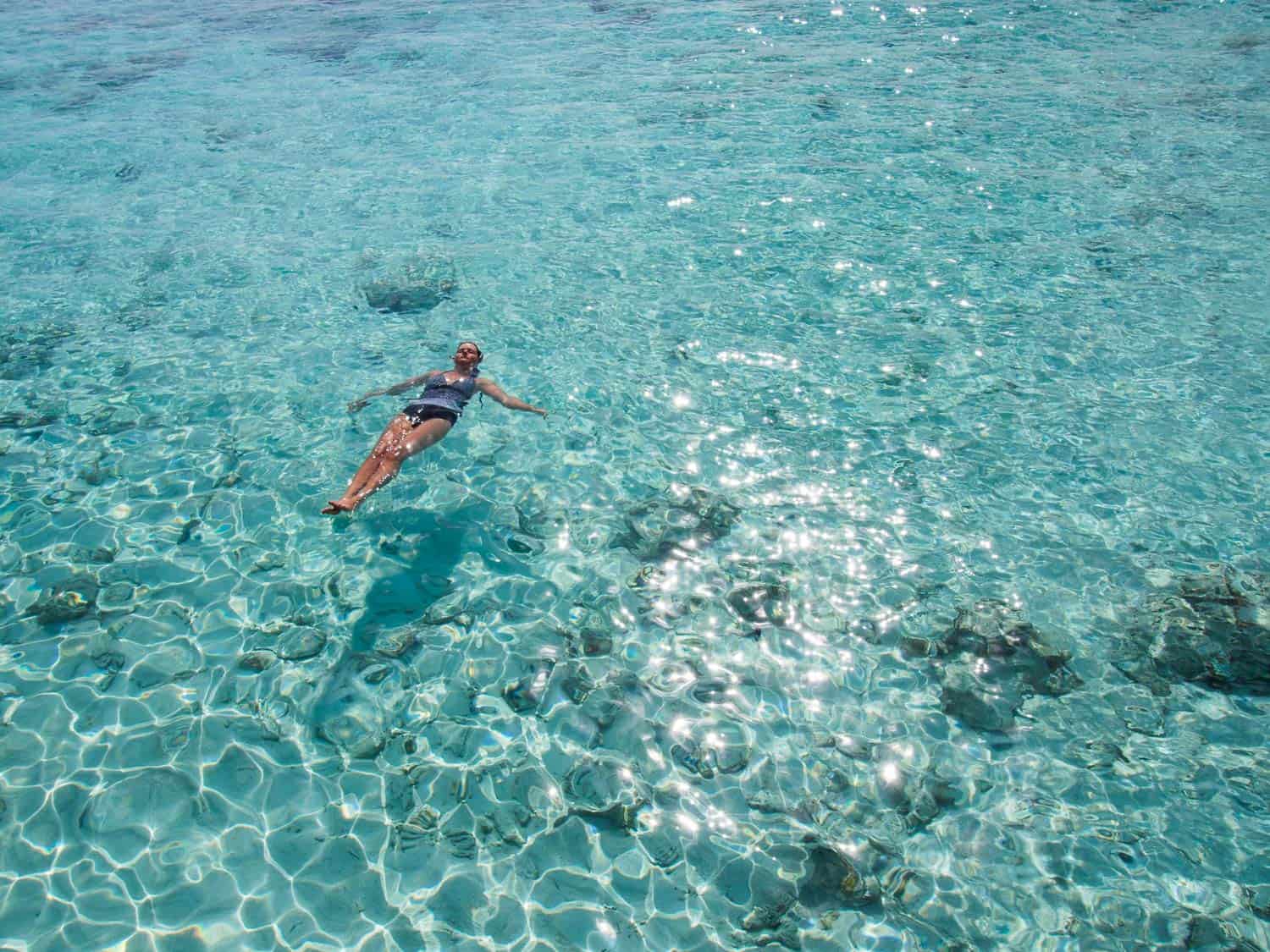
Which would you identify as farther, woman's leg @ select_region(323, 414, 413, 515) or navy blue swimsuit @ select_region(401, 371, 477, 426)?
navy blue swimsuit @ select_region(401, 371, 477, 426)

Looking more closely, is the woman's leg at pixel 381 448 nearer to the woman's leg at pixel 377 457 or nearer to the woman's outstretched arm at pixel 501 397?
the woman's leg at pixel 377 457

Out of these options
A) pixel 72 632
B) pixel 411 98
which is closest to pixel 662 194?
pixel 411 98

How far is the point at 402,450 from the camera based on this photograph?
930 cm

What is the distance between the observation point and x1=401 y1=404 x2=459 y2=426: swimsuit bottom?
9781 millimetres

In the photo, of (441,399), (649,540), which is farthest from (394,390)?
(649,540)

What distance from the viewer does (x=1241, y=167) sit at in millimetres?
16281

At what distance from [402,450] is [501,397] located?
1.60 m

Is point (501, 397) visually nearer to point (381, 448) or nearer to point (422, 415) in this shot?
point (422, 415)

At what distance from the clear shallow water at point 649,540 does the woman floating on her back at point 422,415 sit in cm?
63

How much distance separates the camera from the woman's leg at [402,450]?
8.73 meters

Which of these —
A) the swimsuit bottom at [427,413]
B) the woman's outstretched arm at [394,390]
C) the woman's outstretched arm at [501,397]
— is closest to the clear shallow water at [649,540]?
the woman's outstretched arm at [394,390]

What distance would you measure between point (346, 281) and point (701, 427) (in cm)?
733

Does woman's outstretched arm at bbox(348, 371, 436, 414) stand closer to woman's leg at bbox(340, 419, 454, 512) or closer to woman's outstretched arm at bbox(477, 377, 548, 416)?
woman's outstretched arm at bbox(477, 377, 548, 416)

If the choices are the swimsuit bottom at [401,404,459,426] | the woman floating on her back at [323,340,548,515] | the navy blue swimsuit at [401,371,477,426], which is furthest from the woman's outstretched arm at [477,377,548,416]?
the swimsuit bottom at [401,404,459,426]
